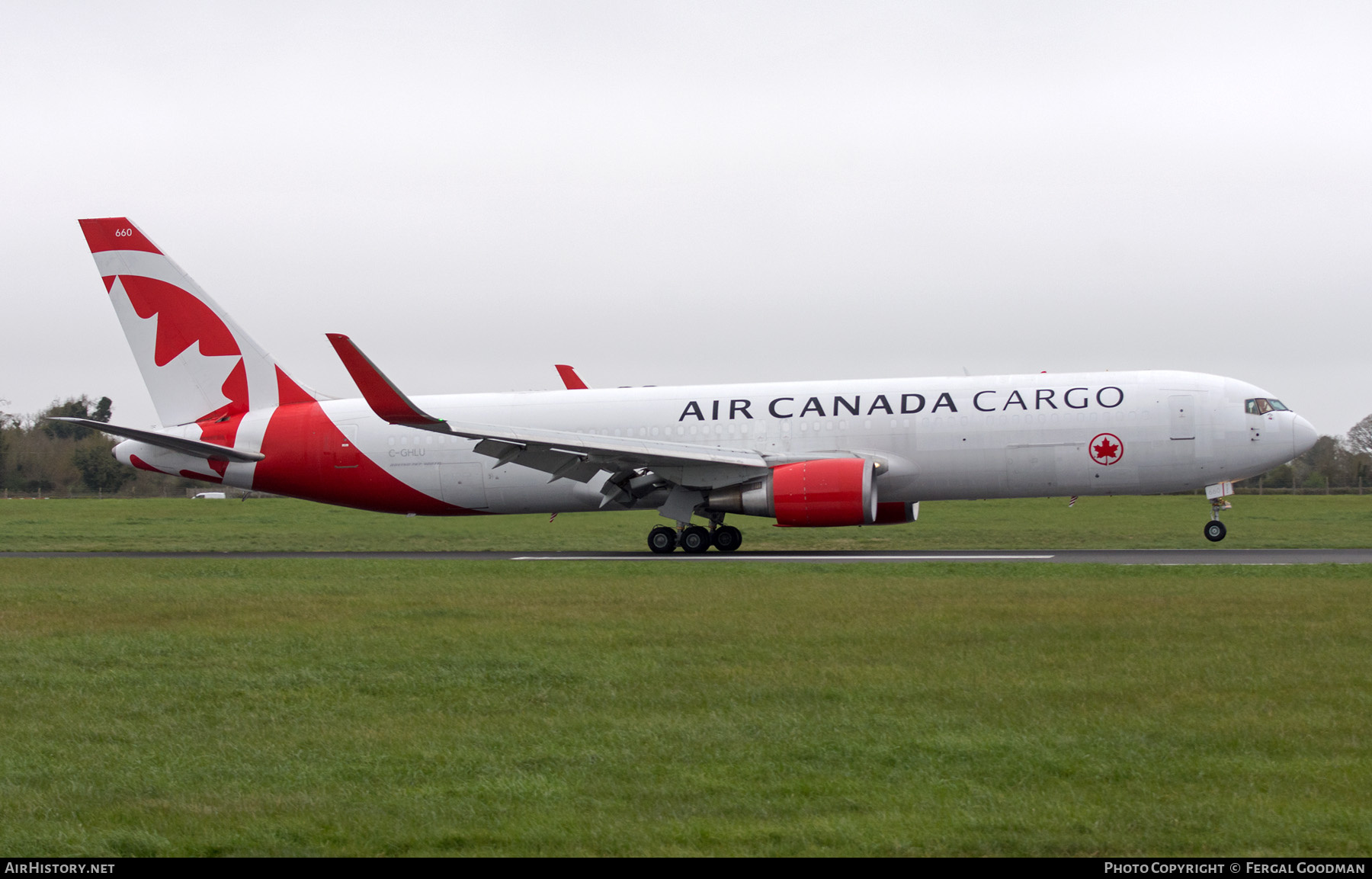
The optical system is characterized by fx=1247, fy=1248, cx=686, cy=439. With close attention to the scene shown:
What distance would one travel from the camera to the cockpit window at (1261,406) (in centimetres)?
2452

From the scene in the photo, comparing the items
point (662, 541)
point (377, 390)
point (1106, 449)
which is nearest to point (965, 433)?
point (1106, 449)

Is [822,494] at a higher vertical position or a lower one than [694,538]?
higher

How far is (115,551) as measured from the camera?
92.0ft

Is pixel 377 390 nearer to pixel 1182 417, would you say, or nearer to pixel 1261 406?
pixel 1182 417

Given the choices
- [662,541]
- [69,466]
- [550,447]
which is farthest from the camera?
[69,466]

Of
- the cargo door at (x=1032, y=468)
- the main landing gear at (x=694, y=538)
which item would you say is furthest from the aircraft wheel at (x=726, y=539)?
the cargo door at (x=1032, y=468)

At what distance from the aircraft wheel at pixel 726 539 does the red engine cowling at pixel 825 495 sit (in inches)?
78.4

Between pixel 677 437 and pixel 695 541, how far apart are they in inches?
93.4

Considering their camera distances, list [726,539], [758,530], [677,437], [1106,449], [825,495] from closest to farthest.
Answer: [825,495]
[1106,449]
[726,539]
[677,437]
[758,530]

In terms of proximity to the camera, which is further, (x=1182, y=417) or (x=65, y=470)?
(x=65, y=470)

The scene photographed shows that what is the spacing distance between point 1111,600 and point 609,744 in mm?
8499

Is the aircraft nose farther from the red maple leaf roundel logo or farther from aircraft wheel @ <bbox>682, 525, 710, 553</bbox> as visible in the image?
aircraft wheel @ <bbox>682, 525, 710, 553</bbox>

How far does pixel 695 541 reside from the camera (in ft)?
83.2

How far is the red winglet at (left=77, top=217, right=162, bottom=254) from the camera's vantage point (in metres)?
27.8
